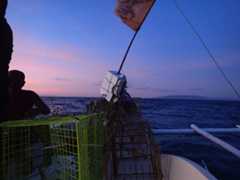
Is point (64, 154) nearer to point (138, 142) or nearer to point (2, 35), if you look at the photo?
point (2, 35)

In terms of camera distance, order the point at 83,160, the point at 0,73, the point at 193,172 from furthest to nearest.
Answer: the point at 193,172, the point at 0,73, the point at 83,160

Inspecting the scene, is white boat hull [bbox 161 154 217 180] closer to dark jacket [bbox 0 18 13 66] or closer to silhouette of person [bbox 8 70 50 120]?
silhouette of person [bbox 8 70 50 120]

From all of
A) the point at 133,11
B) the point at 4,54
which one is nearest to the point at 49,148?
the point at 4,54

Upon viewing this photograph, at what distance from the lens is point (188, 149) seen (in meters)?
8.10

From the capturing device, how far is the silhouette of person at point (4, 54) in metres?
1.99

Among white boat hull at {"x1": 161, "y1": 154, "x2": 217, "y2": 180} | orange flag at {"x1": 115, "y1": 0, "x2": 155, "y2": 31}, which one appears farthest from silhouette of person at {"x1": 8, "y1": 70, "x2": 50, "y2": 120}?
white boat hull at {"x1": 161, "y1": 154, "x2": 217, "y2": 180}

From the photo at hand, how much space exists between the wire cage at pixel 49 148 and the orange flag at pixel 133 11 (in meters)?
2.06

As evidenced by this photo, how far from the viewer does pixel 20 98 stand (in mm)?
2738

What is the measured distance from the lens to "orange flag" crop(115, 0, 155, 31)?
3.47m

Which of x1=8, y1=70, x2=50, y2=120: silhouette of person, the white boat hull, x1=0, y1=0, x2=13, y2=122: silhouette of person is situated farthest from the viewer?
x1=8, y1=70, x2=50, y2=120: silhouette of person

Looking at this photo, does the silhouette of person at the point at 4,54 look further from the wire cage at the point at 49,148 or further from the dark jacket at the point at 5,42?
the wire cage at the point at 49,148

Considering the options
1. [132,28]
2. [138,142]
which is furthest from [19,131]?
[132,28]

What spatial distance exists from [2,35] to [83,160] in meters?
1.26

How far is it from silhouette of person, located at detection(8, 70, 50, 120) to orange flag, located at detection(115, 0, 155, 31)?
1759 mm
